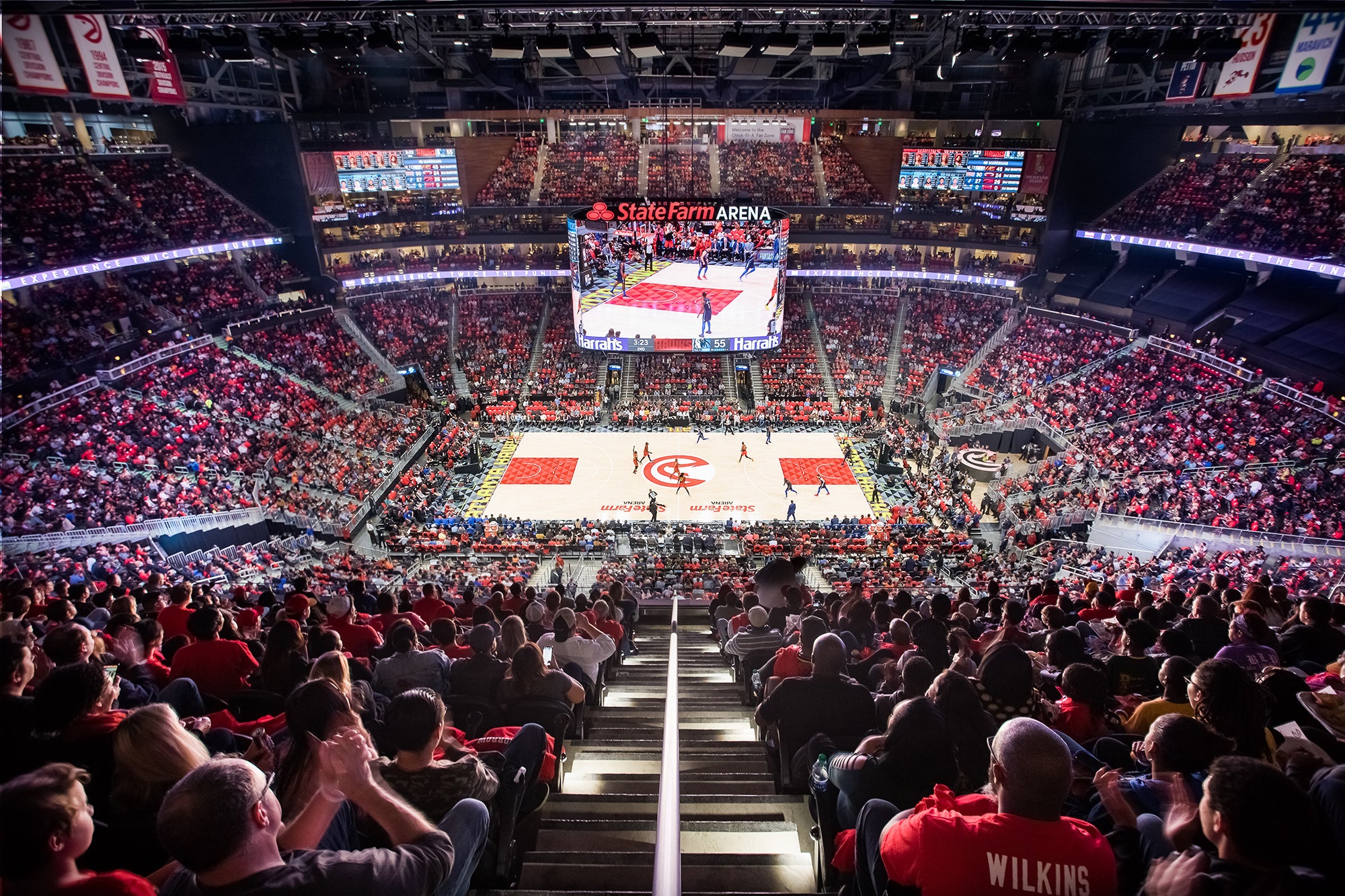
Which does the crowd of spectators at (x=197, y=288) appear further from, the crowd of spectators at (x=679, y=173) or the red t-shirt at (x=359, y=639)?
the red t-shirt at (x=359, y=639)

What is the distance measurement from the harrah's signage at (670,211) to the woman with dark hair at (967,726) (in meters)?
28.6

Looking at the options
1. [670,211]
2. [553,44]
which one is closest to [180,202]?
[670,211]

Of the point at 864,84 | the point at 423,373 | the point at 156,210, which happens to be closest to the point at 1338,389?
the point at 864,84

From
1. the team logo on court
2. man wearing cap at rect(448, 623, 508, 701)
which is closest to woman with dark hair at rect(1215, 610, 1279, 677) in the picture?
man wearing cap at rect(448, 623, 508, 701)

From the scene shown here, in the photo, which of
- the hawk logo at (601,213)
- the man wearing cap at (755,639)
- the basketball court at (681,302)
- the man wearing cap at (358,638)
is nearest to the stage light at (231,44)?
the man wearing cap at (358,638)

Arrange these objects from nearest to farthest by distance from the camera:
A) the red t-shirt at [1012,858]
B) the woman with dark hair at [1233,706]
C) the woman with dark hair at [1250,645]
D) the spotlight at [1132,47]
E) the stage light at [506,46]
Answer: the red t-shirt at [1012,858] < the woman with dark hair at [1233,706] < the woman with dark hair at [1250,645] < the spotlight at [1132,47] < the stage light at [506,46]

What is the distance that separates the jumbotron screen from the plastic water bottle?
2856 centimetres

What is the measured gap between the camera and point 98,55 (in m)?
19.1

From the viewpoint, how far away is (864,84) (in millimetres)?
42656

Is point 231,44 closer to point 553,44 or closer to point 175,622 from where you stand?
point 553,44

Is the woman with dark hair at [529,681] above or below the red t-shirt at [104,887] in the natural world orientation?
below

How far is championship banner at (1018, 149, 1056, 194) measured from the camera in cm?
3797

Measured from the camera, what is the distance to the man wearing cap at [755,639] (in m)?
8.18

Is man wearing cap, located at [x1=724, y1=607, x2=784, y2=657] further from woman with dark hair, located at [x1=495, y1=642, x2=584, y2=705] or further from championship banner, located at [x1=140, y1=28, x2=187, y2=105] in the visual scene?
championship banner, located at [x1=140, y1=28, x2=187, y2=105]
